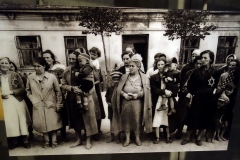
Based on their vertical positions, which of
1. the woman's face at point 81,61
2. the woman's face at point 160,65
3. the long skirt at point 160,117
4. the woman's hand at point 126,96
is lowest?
the long skirt at point 160,117

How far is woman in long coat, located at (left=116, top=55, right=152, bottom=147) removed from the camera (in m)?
1.24

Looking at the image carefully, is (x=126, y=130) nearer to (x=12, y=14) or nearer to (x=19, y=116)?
(x=19, y=116)

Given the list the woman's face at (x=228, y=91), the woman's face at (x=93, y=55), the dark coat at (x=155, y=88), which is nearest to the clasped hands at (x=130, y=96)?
the dark coat at (x=155, y=88)

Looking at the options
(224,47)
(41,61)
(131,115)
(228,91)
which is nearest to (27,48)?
(41,61)

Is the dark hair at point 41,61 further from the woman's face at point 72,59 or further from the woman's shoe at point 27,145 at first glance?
the woman's shoe at point 27,145

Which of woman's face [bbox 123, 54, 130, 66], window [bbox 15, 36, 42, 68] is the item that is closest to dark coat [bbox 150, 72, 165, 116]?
woman's face [bbox 123, 54, 130, 66]

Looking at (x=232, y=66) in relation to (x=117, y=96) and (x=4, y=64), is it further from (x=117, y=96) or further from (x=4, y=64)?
(x=4, y=64)

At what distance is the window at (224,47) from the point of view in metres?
1.27

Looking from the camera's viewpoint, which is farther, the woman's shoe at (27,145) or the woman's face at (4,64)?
the woman's shoe at (27,145)

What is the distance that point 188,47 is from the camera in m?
1.25

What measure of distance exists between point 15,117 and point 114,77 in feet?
2.50

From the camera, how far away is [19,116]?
1273 mm

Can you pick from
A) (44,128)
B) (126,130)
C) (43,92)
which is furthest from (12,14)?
(126,130)

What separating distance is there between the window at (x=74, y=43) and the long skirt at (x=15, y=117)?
1.64ft
